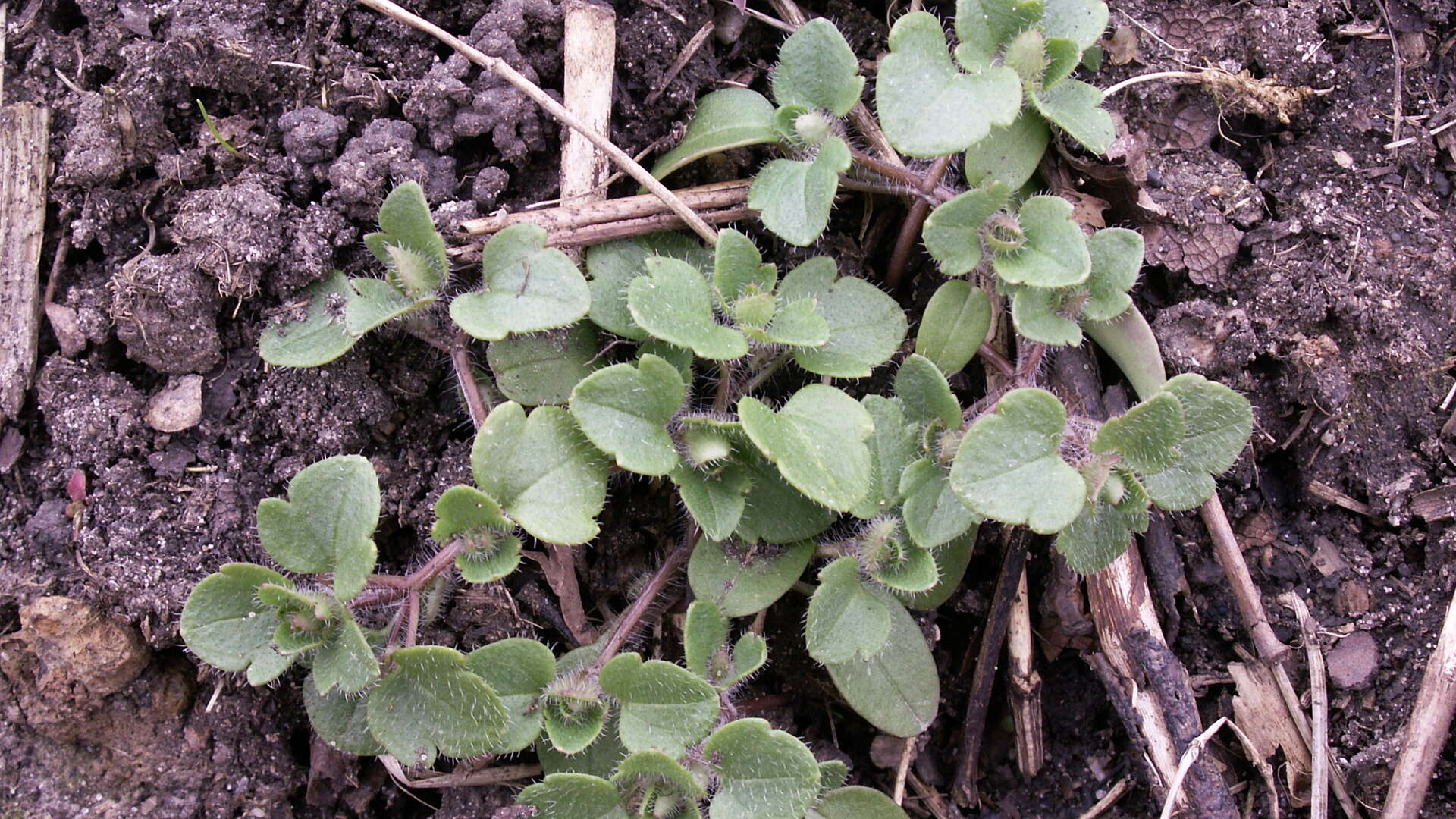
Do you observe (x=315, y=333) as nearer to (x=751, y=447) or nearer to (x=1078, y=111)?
(x=751, y=447)

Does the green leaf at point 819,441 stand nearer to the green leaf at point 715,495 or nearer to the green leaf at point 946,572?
the green leaf at point 715,495

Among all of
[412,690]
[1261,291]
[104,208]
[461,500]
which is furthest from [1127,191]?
[104,208]

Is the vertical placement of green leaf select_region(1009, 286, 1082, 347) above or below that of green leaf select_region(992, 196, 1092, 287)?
below

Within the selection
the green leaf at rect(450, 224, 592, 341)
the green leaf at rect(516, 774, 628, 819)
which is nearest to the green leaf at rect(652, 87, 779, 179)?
the green leaf at rect(450, 224, 592, 341)

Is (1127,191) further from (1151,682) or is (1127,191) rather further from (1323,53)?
(1151,682)

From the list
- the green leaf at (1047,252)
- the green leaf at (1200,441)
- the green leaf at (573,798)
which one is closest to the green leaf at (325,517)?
the green leaf at (573,798)

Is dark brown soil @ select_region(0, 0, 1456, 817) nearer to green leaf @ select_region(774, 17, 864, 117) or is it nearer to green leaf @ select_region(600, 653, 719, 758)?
green leaf @ select_region(774, 17, 864, 117)
